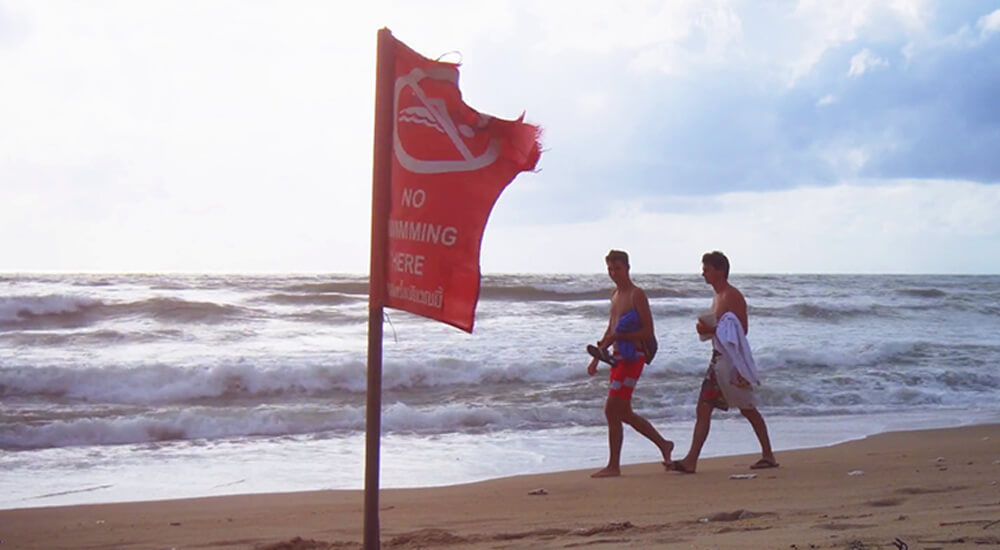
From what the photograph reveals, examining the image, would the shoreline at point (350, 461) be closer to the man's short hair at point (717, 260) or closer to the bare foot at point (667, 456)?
the bare foot at point (667, 456)

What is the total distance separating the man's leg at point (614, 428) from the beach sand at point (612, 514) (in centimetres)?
12

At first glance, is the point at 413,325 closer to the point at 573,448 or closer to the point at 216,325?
the point at 216,325

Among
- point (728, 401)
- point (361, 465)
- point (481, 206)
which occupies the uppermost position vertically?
point (481, 206)

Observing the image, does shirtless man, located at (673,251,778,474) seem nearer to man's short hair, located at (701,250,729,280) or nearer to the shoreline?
man's short hair, located at (701,250,729,280)

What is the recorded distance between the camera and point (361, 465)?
8.74 m

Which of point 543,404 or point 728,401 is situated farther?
point 543,404

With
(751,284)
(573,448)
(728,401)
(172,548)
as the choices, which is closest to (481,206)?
(172,548)

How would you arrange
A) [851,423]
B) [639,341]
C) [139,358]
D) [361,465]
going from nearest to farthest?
[639,341], [361,465], [851,423], [139,358]

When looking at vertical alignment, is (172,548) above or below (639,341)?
below

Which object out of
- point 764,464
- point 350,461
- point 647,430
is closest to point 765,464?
point 764,464

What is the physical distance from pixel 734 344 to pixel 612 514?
75.5 inches

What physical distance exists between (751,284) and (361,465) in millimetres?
37341

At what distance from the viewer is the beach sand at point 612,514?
4898 millimetres

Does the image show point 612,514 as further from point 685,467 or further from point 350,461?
point 350,461
